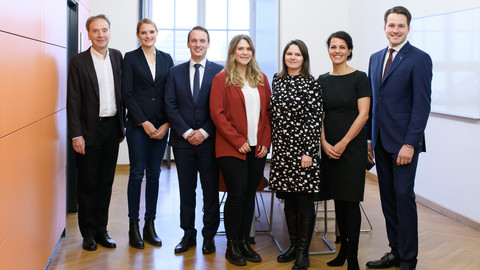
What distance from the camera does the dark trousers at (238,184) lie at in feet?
11.4

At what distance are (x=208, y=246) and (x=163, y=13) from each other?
5767mm

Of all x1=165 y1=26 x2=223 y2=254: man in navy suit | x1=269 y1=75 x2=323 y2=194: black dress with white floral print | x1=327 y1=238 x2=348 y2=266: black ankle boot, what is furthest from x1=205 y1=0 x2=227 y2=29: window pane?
x1=327 y1=238 x2=348 y2=266: black ankle boot

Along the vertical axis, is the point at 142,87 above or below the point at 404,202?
above

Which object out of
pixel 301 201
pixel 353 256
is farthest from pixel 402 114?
pixel 353 256

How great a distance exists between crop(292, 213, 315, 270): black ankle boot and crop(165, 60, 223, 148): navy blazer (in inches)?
35.9

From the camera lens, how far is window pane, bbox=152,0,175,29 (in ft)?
28.0

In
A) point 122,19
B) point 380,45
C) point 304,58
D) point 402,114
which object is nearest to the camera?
point 402,114

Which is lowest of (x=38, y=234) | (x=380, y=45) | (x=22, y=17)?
(x=38, y=234)

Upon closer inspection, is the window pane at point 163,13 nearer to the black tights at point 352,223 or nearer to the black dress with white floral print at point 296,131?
the black dress with white floral print at point 296,131

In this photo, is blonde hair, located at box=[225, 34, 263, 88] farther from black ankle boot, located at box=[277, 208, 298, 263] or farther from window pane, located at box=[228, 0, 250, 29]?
window pane, located at box=[228, 0, 250, 29]

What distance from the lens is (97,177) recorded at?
12.7 ft

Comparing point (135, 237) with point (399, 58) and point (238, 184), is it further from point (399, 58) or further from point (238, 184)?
point (399, 58)

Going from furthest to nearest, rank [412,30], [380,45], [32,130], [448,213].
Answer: [380,45], [412,30], [448,213], [32,130]

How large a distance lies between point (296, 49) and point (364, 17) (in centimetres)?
446
